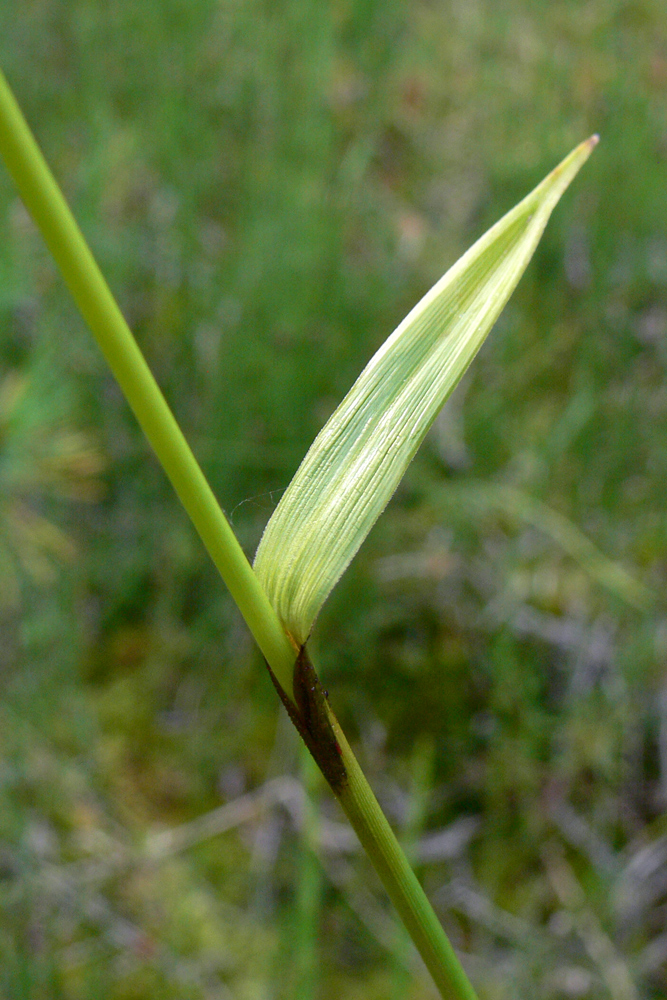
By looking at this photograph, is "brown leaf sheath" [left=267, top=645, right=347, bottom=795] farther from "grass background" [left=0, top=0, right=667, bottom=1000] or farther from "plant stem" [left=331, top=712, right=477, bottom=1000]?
"grass background" [left=0, top=0, right=667, bottom=1000]

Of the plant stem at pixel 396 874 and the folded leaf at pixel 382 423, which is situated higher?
the folded leaf at pixel 382 423

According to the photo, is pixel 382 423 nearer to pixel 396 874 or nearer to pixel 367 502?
pixel 367 502

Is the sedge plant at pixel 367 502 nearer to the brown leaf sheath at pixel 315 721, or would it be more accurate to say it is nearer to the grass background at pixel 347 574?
the brown leaf sheath at pixel 315 721

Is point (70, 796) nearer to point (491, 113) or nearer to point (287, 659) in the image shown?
point (287, 659)

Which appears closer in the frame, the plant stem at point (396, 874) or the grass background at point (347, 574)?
the plant stem at point (396, 874)

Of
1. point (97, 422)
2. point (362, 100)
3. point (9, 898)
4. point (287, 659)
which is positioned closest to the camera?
point (287, 659)

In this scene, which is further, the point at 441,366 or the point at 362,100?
the point at 362,100

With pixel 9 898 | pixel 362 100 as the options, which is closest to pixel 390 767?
pixel 9 898

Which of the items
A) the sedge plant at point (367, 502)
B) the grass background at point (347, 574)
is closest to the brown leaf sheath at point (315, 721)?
the sedge plant at point (367, 502)

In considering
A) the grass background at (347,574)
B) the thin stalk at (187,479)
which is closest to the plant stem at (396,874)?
the thin stalk at (187,479)
